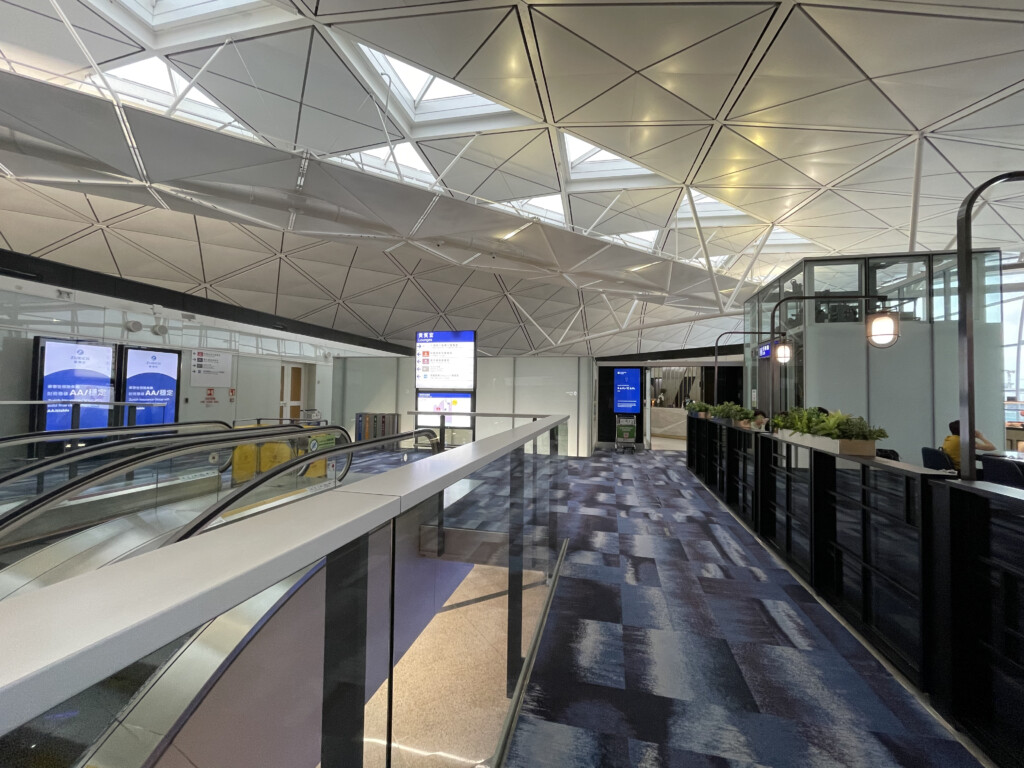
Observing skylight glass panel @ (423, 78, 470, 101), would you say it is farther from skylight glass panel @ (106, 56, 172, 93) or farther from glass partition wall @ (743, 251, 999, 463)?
glass partition wall @ (743, 251, 999, 463)

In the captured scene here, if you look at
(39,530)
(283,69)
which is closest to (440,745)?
(39,530)

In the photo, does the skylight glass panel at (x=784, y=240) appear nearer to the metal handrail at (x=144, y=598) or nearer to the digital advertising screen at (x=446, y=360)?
the digital advertising screen at (x=446, y=360)

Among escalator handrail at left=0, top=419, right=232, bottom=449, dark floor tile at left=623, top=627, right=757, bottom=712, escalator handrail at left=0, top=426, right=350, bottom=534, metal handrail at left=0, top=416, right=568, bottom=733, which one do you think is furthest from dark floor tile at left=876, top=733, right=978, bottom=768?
escalator handrail at left=0, top=419, right=232, bottom=449

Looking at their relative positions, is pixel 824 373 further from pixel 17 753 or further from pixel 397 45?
pixel 17 753

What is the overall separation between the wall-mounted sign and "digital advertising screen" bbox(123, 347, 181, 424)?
481 mm

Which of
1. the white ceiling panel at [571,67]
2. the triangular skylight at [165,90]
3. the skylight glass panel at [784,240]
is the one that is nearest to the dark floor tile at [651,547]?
the white ceiling panel at [571,67]

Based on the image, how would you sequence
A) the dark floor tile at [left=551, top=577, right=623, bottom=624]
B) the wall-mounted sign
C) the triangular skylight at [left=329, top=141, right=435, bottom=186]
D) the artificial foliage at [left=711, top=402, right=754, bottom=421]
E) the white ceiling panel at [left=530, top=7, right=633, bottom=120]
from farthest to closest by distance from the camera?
the wall-mounted sign < the triangular skylight at [left=329, top=141, right=435, bottom=186] < the artificial foliage at [left=711, top=402, right=754, bottom=421] < the white ceiling panel at [left=530, top=7, right=633, bottom=120] < the dark floor tile at [left=551, top=577, right=623, bottom=624]

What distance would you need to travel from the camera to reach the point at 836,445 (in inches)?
174

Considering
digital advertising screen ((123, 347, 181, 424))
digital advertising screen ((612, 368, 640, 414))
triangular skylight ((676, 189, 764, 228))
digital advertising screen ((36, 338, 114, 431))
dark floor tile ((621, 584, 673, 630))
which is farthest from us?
digital advertising screen ((612, 368, 640, 414))

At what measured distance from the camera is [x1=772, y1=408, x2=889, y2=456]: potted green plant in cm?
431

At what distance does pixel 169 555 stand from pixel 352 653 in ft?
1.62

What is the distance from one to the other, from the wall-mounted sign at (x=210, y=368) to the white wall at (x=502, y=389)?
18.4ft

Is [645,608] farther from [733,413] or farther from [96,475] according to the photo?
[733,413]

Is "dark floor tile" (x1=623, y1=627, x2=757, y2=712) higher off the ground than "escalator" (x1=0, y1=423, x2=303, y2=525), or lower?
lower
